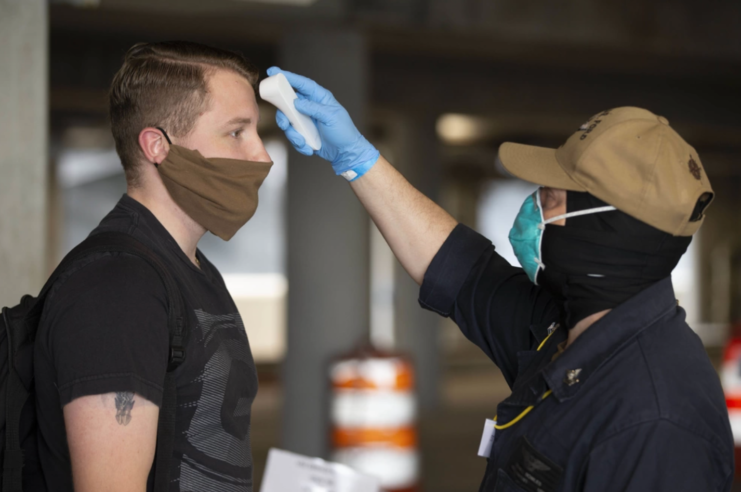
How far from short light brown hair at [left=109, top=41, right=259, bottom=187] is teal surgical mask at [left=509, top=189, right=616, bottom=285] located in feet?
3.10

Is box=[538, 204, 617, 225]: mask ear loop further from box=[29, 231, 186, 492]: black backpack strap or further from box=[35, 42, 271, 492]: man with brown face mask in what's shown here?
box=[29, 231, 186, 492]: black backpack strap

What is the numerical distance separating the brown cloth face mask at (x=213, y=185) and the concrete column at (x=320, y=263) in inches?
171

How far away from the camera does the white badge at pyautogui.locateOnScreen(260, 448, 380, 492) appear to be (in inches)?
83.5

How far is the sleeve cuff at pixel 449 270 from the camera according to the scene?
2439 millimetres

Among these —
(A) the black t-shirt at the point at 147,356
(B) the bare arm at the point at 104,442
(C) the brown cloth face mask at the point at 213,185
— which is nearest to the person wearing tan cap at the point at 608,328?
(C) the brown cloth face mask at the point at 213,185

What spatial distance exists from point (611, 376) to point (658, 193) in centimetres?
45

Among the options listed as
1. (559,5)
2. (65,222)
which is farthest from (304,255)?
(65,222)

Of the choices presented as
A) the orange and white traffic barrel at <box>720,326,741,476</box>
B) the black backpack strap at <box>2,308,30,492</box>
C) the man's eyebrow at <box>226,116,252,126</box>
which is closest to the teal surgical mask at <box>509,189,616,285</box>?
the man's eyebrow at <box>226,116,252,126</box>

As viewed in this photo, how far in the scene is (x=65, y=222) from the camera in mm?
17484

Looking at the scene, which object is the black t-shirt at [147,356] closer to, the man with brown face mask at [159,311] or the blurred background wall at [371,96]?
the man with brown face mask at [159,311]

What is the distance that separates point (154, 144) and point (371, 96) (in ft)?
25.3

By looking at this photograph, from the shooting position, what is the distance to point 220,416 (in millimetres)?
1822

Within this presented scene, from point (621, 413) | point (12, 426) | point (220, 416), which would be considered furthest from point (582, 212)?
point (12, 426)

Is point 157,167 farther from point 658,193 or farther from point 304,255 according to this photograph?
point 304,255
